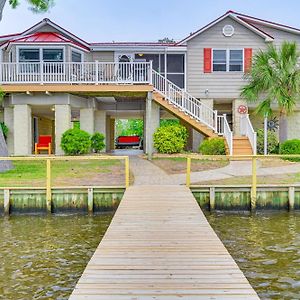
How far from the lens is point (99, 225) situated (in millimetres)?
10703

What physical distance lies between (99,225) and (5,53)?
1633cm

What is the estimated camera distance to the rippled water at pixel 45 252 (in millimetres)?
6453

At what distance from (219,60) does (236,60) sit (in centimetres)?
92

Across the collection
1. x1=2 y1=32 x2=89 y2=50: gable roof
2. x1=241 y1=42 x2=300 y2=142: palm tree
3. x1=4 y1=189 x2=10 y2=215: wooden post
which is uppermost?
x1=2 y1=32 x2=89 y2=50: gable roof

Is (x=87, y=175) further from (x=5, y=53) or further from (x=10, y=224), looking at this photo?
(x=5, y=53)

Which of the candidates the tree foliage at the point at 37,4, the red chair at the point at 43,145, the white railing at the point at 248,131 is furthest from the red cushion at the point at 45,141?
the white railing at the point at 248,131

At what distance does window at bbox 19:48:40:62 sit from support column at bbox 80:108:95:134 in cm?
356

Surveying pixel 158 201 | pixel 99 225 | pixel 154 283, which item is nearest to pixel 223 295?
pixel 154 283

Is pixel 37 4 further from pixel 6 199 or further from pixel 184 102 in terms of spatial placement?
pixel 6 199

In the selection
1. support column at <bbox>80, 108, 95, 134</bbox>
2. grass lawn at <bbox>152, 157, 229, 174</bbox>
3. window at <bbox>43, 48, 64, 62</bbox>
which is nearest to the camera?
grass lawn at <bbox>152, 157, 229, 174</bbox>

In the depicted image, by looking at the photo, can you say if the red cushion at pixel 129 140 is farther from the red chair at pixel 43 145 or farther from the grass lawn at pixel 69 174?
the grass lawn at pixel 69 174

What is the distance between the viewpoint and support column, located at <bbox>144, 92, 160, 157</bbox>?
21062 millimetres

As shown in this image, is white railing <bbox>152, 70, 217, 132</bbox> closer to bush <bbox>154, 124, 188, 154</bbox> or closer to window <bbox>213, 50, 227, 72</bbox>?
bush <bbox>154, 124, 188, 154</bbox>

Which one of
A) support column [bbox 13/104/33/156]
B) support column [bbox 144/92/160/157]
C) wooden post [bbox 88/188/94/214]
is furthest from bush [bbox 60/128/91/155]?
wooden post [bbox 88/188/94/214]
